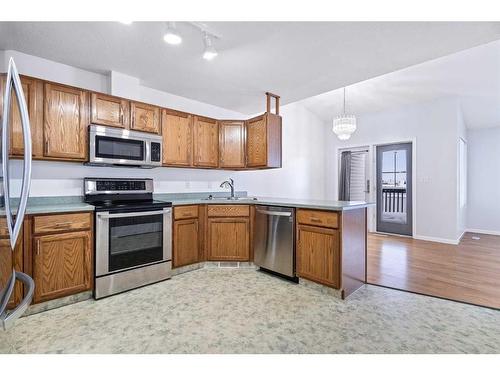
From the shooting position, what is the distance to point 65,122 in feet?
7.97

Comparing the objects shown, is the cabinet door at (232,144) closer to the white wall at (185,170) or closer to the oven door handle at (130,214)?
the white wall at (185,170)

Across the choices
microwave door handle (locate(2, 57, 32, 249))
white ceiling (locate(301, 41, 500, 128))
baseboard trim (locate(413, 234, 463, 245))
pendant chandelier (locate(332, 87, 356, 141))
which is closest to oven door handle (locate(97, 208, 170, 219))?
microwave door handle (locate(2, 57, 32, 249))

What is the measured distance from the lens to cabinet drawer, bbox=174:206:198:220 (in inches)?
118

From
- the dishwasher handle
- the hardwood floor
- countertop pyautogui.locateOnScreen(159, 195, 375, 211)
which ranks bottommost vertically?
the hardwood floor

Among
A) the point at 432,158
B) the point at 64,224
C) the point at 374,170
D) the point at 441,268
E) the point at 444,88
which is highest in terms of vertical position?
the point at 444,88

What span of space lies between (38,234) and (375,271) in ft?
11.7

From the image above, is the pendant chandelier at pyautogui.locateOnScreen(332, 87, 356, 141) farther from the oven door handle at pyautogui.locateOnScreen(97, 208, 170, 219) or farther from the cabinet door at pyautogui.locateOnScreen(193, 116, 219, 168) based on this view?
the oven door handle at pyautogui.locateOnScreen(97, 208, 170, 219)

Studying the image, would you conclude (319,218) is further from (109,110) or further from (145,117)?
(109,110)

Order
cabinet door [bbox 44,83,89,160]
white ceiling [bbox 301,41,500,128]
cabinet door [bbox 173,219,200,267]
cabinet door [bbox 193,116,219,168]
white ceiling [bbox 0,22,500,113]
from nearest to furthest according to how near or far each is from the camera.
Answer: white ceiling [bbox 0,22,500,113] → cabinet door [bbox 44,83,89,160] → cabinet door [bbox 173,219,200,267] → cabinet door [bbox 193,116,219,168] → white ceiling [bbox 301,41,500,128]

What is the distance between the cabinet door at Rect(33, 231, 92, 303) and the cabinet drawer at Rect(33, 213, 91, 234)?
5cm

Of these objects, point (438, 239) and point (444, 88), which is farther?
point (438, 239)

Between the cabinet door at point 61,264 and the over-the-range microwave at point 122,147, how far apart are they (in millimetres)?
803

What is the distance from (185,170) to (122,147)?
3.42 feet

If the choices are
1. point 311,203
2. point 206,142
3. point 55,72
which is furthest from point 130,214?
point 311,203
